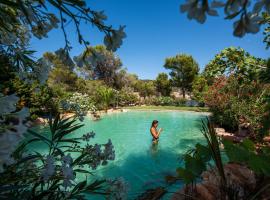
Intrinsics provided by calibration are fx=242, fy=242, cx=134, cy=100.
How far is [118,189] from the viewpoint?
2.21 meters

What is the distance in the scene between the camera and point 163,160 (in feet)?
27.4

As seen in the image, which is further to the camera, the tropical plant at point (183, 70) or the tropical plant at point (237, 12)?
the tropical plant at point (183, 70)

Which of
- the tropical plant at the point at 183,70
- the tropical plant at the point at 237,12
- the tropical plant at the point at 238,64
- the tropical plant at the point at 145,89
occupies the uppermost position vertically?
the tropical plant at the point at 183,70

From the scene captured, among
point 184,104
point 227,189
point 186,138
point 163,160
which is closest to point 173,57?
point 184,104

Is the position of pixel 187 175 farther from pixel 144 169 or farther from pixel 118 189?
pixel 144 169

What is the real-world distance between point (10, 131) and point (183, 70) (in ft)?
130

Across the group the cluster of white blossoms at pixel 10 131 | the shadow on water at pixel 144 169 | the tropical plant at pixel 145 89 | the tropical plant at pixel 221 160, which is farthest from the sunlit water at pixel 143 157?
the tropical plant at pixel 145 89

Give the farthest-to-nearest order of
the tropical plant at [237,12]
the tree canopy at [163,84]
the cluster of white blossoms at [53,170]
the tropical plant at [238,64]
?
the tree canopy at [163,84], the tropical plant at [238,64], the cluster of white blossoms at [53,170], the tropical plant at [237,12]

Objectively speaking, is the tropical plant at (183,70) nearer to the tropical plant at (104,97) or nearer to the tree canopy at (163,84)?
the tree canopy at (163,84)

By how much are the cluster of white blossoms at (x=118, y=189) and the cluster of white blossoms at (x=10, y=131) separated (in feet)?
4.78

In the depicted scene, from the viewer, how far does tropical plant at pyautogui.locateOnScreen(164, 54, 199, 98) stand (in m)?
38.7

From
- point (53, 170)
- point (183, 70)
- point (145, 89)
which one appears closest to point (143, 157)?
point (53, 170)

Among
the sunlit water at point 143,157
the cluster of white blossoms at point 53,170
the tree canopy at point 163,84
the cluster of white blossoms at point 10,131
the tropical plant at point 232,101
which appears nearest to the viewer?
the cluster of white blossoms at point 10,131

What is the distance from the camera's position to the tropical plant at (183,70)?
38.7 metres
